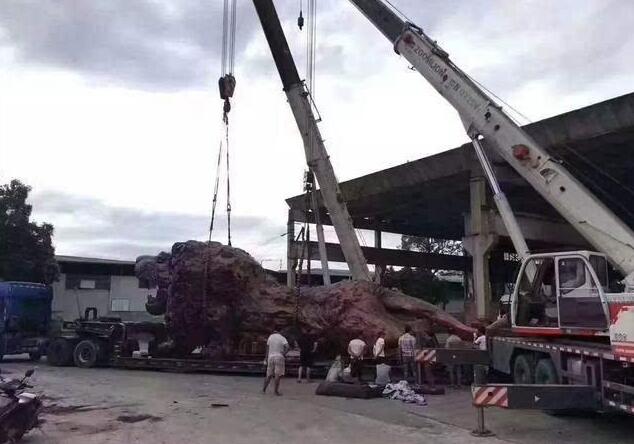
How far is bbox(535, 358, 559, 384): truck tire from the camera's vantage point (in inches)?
426

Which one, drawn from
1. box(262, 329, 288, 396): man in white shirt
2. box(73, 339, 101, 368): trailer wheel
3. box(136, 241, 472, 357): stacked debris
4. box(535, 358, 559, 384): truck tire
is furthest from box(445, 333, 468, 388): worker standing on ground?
box(73, 339, 101, 368): trailer wheel

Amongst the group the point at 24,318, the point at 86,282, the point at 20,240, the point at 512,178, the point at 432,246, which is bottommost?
the point at 24,318

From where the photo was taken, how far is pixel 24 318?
21266mm

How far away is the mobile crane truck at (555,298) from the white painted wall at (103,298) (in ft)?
110

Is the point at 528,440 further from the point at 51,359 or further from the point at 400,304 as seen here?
the point at 51,359

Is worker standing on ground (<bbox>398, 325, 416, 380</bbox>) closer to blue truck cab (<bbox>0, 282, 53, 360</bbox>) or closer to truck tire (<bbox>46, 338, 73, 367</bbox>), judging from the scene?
truck tire (<bbox>46, 338, 73, 367</bbox>)

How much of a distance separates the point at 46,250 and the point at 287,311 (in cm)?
2035

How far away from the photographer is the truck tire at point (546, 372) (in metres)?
10.8

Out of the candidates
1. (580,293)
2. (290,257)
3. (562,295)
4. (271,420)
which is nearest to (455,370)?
(562,295)

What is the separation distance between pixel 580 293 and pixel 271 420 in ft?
19.4

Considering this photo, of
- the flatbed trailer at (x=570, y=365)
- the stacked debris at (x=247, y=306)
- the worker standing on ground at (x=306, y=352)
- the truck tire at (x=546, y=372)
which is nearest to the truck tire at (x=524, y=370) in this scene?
the flatbed trailer at (x=570, y=365)

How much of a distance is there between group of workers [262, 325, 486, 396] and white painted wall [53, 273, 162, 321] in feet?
100

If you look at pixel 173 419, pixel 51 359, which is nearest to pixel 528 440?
pixel 173 419

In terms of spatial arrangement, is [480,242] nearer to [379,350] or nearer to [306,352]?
[306,352]
